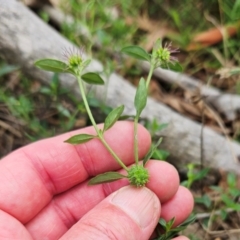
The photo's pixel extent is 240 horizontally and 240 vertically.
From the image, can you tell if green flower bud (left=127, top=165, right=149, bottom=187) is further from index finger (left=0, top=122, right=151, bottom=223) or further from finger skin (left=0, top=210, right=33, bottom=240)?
finger skin (left=0, top=210, right=33, bottom=240)

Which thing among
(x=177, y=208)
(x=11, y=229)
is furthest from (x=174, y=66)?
(x=11, y=229)

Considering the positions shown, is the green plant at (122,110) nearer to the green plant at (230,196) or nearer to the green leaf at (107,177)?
the green leaf at (107,177)

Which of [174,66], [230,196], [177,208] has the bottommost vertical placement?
[230,196]

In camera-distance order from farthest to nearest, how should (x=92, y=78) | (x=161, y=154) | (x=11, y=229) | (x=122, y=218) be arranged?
(x=161, y=154), (x=92, y=78), (x=11, y=229), (x=122, y=218)

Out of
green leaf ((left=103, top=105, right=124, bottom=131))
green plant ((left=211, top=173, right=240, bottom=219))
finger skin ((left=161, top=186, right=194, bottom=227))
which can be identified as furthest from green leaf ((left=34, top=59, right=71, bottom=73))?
green plant ((left=211, top=173, right=240, bottom=219))

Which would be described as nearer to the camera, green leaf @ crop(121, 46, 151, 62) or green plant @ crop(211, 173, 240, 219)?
green leaf @ crop(121, 46, 151, 62)

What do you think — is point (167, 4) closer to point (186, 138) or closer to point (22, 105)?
point (186, 138)

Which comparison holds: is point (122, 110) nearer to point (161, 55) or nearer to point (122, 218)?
point (161, 55)

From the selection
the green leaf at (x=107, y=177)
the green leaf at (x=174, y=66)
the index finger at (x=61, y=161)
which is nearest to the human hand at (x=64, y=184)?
the index finger at (x=61, y=161)

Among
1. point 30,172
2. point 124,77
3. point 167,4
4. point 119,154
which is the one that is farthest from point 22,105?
point 167,4
